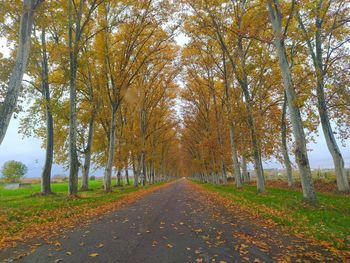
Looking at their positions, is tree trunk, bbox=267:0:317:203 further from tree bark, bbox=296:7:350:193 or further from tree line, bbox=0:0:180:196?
tree line, bbox=0:0:180:196

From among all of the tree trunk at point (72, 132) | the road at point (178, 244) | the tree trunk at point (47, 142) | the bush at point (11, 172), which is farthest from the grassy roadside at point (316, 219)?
the bush at point (11, 172)

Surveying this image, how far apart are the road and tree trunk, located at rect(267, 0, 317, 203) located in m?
4.22

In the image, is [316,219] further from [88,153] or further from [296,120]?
[88,153]

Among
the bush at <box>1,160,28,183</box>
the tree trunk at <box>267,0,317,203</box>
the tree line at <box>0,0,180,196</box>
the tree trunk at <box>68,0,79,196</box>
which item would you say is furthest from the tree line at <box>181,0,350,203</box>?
the bush at <box>1,160,28,183</box>

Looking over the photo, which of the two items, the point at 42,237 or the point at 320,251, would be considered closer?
the point at 320,251

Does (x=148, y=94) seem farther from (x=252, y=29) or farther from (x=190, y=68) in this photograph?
(x=252, y=29)

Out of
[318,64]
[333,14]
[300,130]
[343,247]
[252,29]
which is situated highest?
[333,14]

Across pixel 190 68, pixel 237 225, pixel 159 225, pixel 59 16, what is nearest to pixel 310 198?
pixel 237 225

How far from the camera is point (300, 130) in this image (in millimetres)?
12117

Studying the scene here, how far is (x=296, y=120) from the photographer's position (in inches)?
484

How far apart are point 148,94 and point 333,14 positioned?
2259cm

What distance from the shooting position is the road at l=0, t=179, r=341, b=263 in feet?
17.5

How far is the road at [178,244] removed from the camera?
532 centimetres

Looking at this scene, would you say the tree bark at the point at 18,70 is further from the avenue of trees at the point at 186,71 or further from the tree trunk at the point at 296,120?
the tree trunk at the point at 296,120
